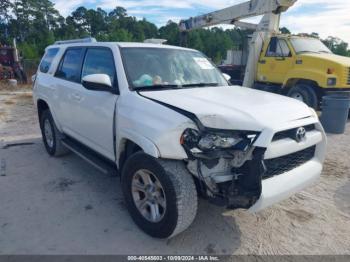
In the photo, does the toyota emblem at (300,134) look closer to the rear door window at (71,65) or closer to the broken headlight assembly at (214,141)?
the broken headlight assembly at (214,141)

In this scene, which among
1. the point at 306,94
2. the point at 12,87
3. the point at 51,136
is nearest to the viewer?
the point at 51,136

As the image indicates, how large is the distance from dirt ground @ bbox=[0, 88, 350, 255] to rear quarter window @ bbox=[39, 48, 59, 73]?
71.2 inches

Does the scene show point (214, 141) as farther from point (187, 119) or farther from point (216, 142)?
point (187, 119)

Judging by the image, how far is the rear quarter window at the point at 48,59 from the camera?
209 inches

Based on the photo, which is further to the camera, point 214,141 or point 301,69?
point 301,69

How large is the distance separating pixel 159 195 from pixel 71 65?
2658mm

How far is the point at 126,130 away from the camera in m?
3.08

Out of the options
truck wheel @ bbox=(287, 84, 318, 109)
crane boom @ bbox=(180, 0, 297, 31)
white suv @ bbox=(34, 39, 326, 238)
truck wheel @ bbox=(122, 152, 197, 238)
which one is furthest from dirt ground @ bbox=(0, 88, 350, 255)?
crane boom @ bbox=(180, 0, 297, 31)

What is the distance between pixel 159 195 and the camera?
2.94m

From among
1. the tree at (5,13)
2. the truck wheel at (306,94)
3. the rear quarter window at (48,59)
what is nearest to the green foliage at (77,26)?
the tree at (5,13)

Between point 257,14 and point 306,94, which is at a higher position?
point 257,14

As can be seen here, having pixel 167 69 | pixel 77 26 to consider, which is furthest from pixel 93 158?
pixel 77 26

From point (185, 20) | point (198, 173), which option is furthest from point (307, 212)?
point (185, 20)

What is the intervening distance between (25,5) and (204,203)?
67.6 meters
